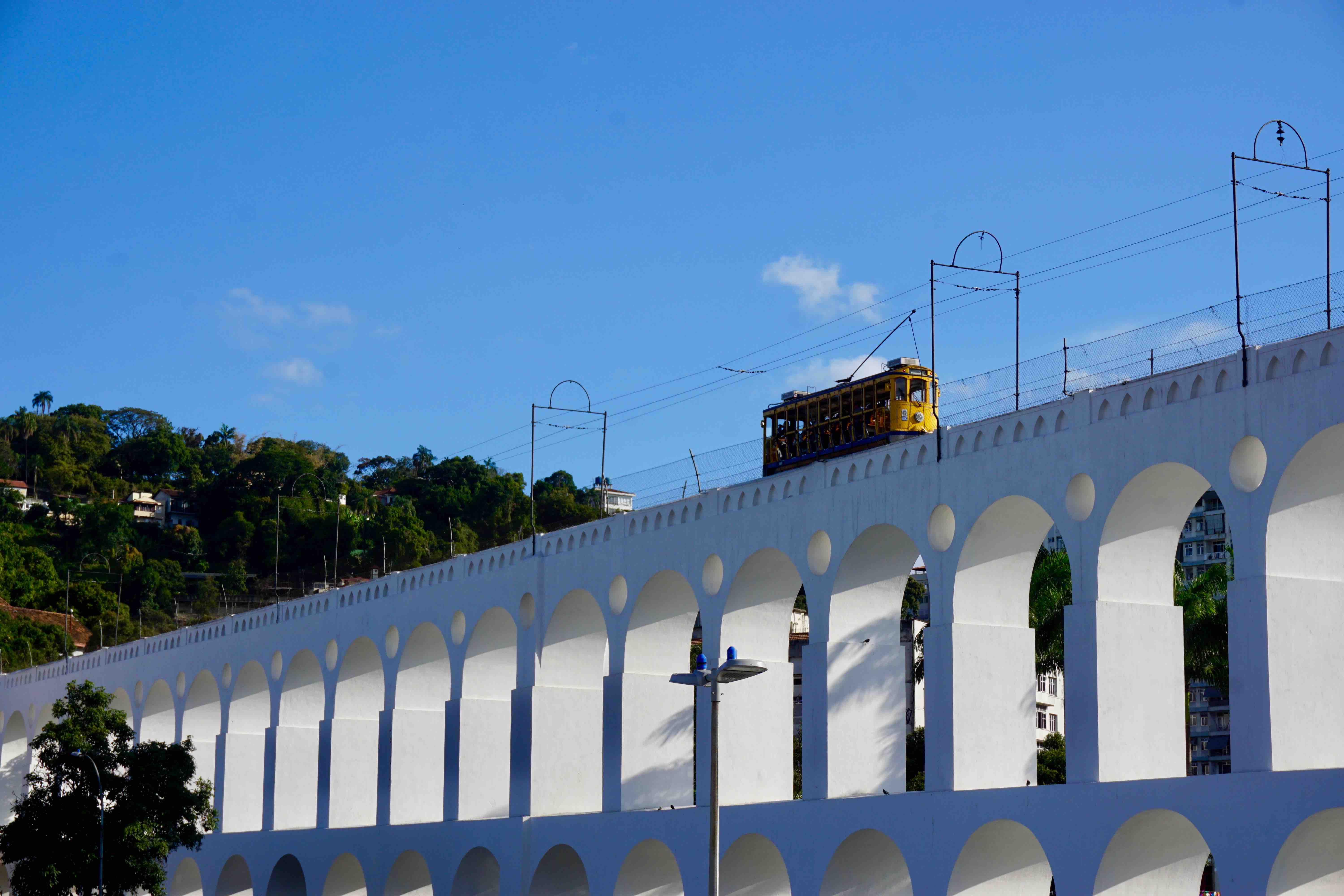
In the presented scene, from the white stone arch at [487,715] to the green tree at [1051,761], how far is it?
52.3 feet

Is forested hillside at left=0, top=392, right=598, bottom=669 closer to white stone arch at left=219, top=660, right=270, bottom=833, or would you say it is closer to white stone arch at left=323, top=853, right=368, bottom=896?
white stone arch at left=219, top=660, right=270, bottom=833

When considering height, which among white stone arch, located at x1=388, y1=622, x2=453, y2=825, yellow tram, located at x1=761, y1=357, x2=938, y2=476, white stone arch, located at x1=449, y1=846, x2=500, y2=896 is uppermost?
yellow tram, located at x1=761, y1=357, x2=938, y2=476

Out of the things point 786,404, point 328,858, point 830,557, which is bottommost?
point 328,858

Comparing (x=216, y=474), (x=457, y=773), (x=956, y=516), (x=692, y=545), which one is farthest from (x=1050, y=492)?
(x=216, y=474)

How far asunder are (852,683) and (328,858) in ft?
53.0

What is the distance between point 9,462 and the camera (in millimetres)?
106500

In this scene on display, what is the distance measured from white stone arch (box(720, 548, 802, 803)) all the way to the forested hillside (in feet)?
113

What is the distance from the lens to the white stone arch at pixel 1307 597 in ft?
55.3

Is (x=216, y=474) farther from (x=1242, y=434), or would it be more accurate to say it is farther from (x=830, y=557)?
(x=1242, y=434)

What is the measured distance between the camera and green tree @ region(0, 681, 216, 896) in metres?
30.2

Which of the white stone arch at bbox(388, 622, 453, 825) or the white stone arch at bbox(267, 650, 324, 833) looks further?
the white stone arch at bbox(267, 650, 324, 833)

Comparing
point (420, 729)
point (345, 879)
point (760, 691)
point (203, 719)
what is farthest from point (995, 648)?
point (203, 719)

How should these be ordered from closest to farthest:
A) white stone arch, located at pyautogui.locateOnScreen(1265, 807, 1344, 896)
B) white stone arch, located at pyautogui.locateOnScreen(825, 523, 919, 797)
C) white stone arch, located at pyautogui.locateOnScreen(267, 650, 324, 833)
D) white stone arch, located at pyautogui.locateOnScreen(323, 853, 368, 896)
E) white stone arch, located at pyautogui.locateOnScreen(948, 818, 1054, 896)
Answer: white stone arch, located at pyautogui.locateOnScreen(1265, 807, 1344, 896)
white stone arch, located at pyautogui.locateOnScreen(948, 818, 1054, 896)
white stone arch, located at pyautogui.locateOnScreen(825, 523, 919, 797)
white stone arch, located at pyautogui.locateOnScreen(323, 853, 368, 896)
white stone arch, located at pyautogui.locateOnScreen(267, 650, 324, 833)

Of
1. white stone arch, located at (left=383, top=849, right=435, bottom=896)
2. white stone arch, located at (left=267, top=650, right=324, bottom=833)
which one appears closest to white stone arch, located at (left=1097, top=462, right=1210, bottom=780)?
white stone arch, located at (left=383, top=849, right=435, bottom=896)
